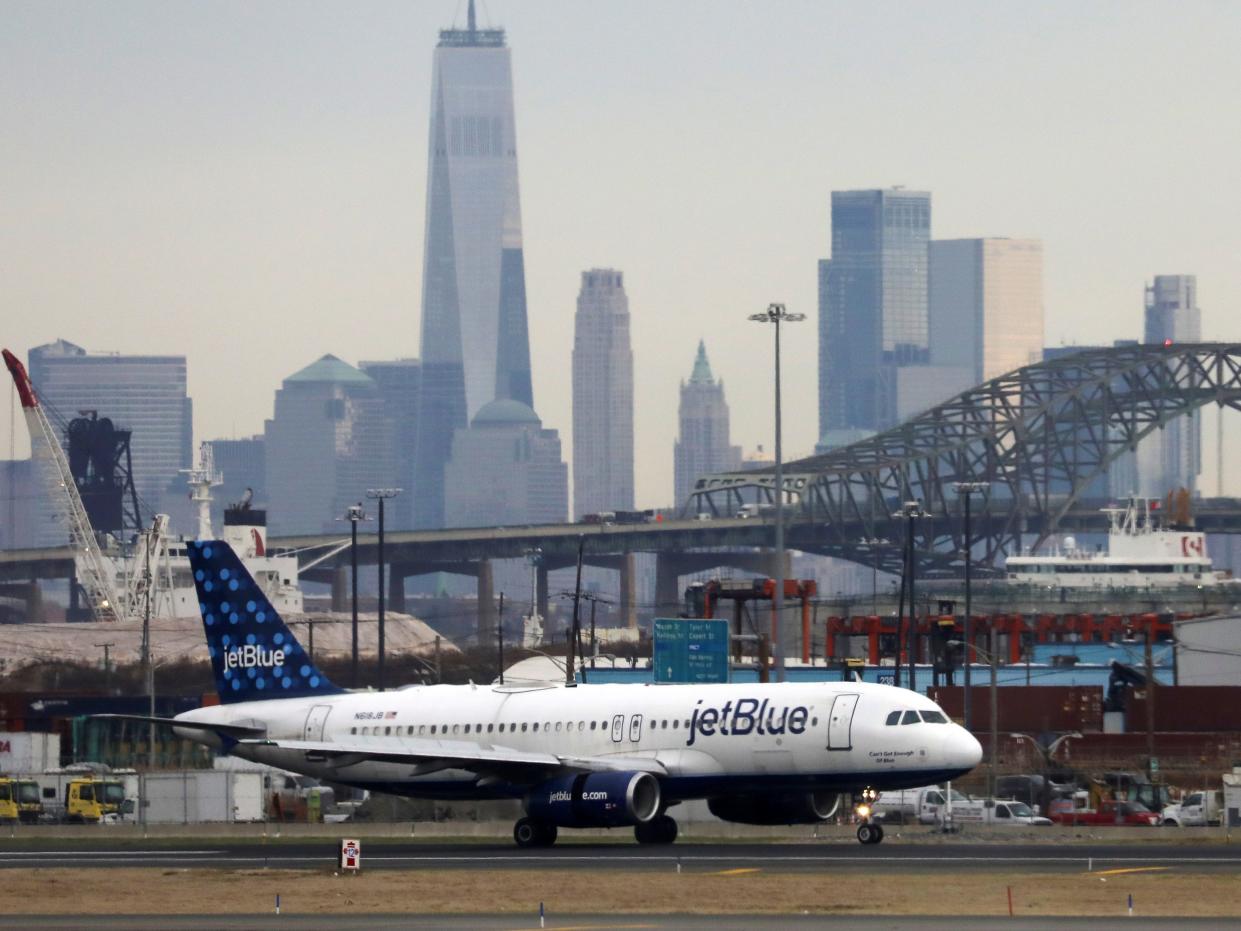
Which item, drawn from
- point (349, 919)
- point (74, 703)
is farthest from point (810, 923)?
point (74, 703)

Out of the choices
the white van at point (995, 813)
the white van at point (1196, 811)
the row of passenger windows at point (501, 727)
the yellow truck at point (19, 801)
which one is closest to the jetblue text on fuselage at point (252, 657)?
the row of passenger windows at point (501, 727)

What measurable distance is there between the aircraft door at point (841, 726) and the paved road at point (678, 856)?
2390mm

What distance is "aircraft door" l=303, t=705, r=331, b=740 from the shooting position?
210 ft

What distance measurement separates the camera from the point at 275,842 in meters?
63.9

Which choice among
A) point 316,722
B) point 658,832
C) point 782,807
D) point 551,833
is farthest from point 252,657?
point 782,807

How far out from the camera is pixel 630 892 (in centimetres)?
4453

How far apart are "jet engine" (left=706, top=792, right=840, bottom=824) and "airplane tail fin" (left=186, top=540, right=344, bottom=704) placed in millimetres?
12807

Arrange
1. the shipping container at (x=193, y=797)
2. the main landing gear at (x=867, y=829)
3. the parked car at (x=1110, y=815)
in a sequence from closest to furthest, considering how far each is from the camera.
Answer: the main landing gear at (x=867, y=829), the parked car at (x=1110, y=815), the shipping container at (x=193, y=797)

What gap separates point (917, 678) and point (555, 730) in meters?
73.3

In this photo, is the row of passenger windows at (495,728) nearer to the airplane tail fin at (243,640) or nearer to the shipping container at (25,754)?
the airplane tail fin at (243,640)

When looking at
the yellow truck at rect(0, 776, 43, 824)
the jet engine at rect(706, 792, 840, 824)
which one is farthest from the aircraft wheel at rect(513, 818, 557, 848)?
the yellow truck at rect(0, 776, 43, 824)

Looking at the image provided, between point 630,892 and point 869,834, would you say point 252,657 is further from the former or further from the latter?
point 630,892

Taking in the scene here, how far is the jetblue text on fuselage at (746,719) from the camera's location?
5659cm

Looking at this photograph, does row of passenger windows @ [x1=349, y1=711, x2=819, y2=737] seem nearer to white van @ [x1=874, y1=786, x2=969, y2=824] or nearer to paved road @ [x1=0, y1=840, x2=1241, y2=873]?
paved road @ [x1=0, y1=840, x2=1241, y2=873]
